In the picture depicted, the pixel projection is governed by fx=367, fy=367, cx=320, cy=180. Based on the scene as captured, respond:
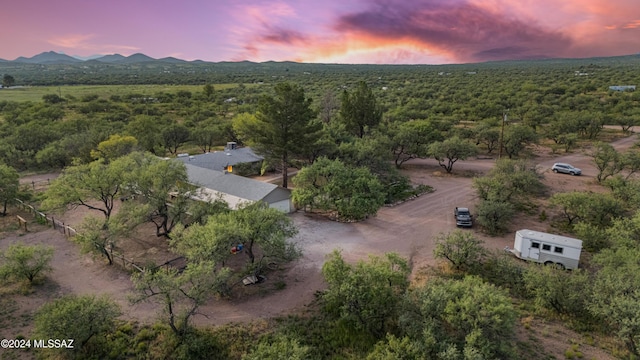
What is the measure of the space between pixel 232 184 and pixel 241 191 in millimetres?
1741

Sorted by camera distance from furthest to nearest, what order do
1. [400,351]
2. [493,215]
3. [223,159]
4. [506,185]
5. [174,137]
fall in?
[174,137] → [223,159] → [506,185] → [493,215] → [400,351]

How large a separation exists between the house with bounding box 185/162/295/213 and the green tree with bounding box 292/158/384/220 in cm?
116

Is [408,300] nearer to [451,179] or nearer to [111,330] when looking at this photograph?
[111,330]

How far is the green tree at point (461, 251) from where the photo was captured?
1980 cm

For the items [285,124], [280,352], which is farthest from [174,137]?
[280,352]

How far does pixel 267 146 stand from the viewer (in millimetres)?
33125

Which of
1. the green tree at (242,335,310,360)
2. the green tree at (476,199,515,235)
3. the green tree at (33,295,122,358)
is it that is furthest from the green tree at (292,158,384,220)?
the green tree at (33,295,122,358)

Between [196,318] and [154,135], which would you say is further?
[154,135]

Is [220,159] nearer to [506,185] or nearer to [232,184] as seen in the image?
[232,184]

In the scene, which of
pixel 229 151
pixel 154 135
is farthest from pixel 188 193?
pixel 154 135

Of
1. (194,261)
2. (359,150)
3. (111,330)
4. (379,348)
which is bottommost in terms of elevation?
(111,330)

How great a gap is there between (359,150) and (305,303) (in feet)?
63.5

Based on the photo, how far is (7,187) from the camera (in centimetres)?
2830

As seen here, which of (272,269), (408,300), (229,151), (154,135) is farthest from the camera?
(154,135)
